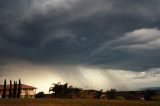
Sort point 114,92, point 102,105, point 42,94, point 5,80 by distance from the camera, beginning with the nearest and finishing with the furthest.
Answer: point 102,105
point 114,92
point 42,94
point 5,80

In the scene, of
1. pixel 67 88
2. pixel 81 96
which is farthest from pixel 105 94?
pixel 81 96

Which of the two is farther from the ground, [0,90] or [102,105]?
[0,90]

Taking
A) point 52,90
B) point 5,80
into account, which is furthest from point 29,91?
point 52,90

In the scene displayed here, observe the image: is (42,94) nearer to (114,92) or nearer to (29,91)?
(114,92)

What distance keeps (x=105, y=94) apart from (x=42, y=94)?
88.8ft

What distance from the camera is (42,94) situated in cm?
12525

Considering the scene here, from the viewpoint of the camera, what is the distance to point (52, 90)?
397 feet

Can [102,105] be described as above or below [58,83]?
below

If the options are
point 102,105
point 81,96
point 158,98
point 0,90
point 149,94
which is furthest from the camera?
point 0,90

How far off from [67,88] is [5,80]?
3177 centimetres

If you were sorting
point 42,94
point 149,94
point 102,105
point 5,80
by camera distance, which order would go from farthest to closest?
point 5,80, point 42,94, point 149,94, point 102,105

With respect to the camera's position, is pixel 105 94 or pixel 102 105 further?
pixel 105 94

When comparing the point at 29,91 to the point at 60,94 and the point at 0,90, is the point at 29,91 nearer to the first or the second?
the point at 0,90

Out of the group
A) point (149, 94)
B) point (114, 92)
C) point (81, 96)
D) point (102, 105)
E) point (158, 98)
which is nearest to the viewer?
point (102, 105)
